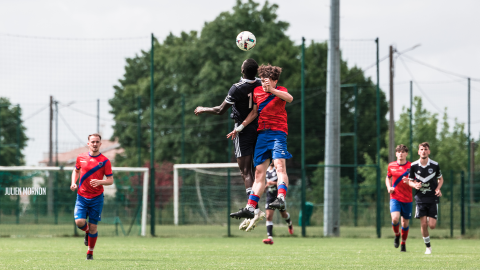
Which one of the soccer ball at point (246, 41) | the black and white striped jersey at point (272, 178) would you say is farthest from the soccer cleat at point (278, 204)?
the black and white striped jersey at point (272, 178)

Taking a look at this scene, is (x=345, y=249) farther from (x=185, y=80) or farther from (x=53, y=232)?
(x=185, y=80)

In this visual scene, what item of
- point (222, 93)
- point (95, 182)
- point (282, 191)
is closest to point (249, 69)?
point (282, 191)

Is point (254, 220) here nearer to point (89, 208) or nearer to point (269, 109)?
point (269, 109)

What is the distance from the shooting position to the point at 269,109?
8.59m

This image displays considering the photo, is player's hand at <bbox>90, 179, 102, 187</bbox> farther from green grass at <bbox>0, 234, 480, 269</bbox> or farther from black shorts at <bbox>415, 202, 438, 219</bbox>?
black shorts at <bbox>415, 202, 438, 219</bbox>

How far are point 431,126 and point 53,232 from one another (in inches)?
970

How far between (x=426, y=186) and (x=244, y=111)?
5.39 m

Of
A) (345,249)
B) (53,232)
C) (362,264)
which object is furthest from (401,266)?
(53,232)

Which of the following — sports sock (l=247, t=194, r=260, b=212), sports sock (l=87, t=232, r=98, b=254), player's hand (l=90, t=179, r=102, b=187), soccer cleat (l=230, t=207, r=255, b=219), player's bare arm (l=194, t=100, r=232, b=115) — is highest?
player's bare arm (l=194, t=100, r=232, b=115)

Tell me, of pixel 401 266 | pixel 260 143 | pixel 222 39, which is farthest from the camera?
pixel 222 39

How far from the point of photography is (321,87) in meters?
36.9

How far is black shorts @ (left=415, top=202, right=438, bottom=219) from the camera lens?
1245cm

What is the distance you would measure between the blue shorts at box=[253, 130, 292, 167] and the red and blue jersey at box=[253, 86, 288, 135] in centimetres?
8

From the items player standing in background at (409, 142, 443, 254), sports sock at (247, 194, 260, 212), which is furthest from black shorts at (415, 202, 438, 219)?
sports sock at (247, 194, 260, 212)
